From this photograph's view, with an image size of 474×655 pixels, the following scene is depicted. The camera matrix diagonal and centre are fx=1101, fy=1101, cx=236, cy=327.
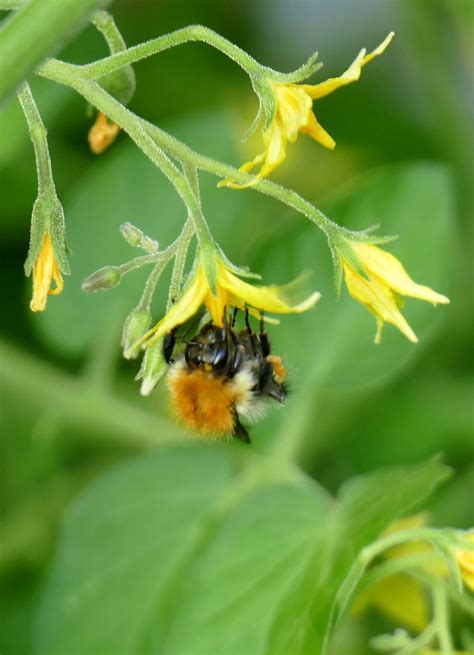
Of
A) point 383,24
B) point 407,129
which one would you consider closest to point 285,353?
point 407,129

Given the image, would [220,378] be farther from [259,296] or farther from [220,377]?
[259,296]

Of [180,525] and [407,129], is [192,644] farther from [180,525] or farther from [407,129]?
[407,129]

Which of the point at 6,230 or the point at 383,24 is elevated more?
the point at 383,24

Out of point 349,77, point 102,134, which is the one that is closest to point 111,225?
point 102,134

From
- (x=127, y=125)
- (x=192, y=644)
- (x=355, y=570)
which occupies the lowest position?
(x=192, y=644)

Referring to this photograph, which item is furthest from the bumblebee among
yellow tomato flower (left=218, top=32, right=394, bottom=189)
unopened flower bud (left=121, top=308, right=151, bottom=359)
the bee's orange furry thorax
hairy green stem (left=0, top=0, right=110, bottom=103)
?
hairy green stem (left=0, top=0, right=110, bottom=103)

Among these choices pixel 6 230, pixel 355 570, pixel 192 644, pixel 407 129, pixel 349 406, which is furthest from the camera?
pixel 407 129
